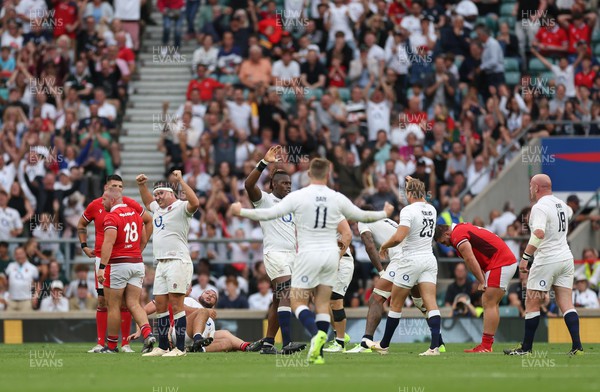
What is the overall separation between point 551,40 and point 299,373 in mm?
19572

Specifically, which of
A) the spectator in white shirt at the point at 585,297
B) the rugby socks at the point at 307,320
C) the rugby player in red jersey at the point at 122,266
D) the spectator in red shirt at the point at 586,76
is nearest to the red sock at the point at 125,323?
the rugby player in red jersey at the point at 122,266

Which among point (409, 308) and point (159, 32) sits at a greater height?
point (159, 32)

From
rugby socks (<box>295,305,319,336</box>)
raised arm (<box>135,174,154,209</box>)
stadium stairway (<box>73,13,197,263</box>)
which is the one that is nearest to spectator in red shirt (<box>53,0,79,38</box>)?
stadium stairway (<box>73,13,197,263</box>)

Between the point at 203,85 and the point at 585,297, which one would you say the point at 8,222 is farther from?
the point at 585,297

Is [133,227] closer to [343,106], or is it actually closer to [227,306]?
[227,306]

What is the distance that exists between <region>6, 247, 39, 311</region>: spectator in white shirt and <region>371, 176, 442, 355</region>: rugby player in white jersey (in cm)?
979

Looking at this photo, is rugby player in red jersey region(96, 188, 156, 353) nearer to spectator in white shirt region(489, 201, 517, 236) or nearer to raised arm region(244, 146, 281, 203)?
raised arm region(244, 146, 281, 203)

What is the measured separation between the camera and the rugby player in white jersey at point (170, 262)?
62.5 feet

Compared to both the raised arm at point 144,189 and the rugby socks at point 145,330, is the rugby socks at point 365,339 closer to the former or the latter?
the rugby socks at point 145,330

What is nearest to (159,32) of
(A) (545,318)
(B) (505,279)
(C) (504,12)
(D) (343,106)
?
(D) (343,106)

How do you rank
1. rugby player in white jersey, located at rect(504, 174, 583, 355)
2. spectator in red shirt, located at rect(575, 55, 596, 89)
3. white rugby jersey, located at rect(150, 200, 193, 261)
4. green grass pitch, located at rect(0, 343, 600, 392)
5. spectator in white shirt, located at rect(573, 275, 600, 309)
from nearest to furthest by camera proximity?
green grass pitch, located at rect(0, 343, 600, 392) → rugby player in white jersey, located at rect(504, 174, 583, 355) → white rugby jersey, located at rect(150, 200, 193, 261) → spectator in white shirt, located at rect(573, 275, 600, 309) → spectator in red shirt, located at rect(575, 55, 596, 89)

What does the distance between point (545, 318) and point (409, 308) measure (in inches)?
101

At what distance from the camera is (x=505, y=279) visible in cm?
1988

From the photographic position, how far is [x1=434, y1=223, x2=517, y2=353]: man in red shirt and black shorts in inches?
779
